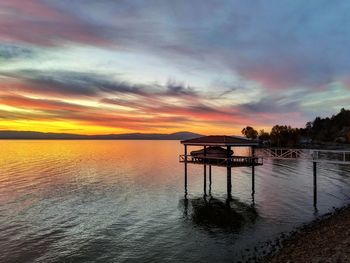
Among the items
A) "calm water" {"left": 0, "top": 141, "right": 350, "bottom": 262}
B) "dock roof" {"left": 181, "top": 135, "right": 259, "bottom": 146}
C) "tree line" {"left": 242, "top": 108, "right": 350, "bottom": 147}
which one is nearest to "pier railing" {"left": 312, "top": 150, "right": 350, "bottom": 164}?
"calm water" {"left": 0, "top": 141, "right": 350, "bottom": 262}

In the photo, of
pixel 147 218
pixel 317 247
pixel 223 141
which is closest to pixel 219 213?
pixel 147 218

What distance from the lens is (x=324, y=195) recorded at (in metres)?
42.3

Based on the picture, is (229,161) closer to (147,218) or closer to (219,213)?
(219,213)

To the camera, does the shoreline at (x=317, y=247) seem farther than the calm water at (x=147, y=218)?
No

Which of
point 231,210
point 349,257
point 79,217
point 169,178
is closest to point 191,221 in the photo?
point 231,210

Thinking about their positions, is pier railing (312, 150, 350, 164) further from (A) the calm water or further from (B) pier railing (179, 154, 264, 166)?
(B) pier railing (179, 154, 264, 166)

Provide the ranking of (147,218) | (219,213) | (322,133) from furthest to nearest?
(322,133) < (219,213) < (147,218)

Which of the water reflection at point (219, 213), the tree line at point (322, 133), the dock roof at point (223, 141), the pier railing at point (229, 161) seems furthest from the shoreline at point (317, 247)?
the tree line at point (322, 133)

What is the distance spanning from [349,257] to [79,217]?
24.1 m

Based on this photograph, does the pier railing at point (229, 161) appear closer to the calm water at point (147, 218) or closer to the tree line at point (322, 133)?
the calm water at point (147, 218)

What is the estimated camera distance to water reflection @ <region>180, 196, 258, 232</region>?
29.8m

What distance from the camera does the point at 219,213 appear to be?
33719 mm

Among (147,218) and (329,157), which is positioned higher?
(329,157)

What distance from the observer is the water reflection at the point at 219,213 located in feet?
97.6
